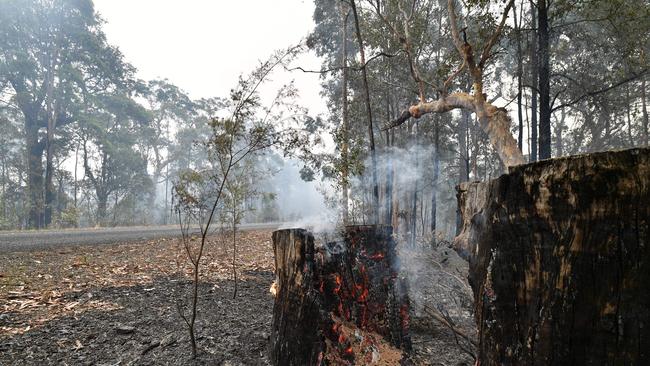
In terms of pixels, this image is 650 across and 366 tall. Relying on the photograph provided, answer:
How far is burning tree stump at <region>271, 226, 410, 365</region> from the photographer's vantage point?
290 centimetres

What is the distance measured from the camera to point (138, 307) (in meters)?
4.69

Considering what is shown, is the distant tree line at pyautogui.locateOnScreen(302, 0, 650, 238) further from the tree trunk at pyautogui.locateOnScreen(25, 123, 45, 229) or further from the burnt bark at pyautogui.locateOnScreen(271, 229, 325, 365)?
the tree trunk at pyautogui.locateOnScreen(25, 123, 45, 229)

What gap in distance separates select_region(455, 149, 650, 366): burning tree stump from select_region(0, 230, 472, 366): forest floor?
255 cm

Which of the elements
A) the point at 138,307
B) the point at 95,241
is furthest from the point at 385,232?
the point at 95,241

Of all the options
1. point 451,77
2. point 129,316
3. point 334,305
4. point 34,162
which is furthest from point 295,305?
point 34,162

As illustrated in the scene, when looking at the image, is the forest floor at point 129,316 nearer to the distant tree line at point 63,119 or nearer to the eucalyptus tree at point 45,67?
the distant tree line at point 63,119

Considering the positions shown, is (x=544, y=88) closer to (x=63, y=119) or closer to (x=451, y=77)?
(x=451, y=77)

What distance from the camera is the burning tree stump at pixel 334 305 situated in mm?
2898

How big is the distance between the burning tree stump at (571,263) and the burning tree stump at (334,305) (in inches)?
63.5

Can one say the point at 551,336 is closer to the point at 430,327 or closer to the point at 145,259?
the point at 430,327

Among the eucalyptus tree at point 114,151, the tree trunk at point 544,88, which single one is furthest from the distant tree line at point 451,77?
the eucalyptus tree at point 114,151

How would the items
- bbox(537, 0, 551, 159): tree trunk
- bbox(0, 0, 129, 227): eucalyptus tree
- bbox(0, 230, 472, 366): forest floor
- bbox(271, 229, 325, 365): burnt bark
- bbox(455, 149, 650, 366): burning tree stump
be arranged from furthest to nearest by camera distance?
bbox(0, 0, 129, 227): eucalyptus tree, bbox(537, 0, 551, 159): tree trunk, bbox(0, 230, 472, 366): forest floor, bbox(271, 229, 325, 365): burnt bark, bbox(455, 149, 650, 366): burning tree stump

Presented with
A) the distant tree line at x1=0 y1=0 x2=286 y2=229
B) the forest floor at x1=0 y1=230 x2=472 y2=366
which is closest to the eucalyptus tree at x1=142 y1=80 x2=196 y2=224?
the distant tree line at x1=0 y1=0 x2=286 y2=229

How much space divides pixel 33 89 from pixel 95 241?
1683 centimetres
